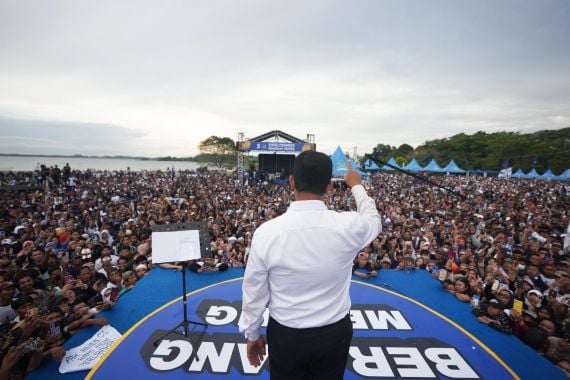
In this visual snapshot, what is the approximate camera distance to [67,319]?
4.05 meters

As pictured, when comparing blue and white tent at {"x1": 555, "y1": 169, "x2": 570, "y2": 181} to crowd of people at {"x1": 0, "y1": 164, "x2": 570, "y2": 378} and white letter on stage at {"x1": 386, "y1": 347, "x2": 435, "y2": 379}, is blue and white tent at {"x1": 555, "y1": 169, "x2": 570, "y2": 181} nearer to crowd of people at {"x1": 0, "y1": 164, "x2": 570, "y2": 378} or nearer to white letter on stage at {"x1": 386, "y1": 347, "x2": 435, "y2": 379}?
crowd of people at {"x1": 0, "y1": 164, "x2": 570, "y2": 378}

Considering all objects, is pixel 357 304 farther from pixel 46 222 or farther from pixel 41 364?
→ pixel 46 222

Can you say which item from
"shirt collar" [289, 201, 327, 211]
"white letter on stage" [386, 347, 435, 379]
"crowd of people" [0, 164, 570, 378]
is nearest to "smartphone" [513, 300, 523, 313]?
"crowd of people" [0, 164, 570, 378]

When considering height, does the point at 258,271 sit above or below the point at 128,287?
above

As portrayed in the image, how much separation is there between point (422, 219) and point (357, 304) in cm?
1003

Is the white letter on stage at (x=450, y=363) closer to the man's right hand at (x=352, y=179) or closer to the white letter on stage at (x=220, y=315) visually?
the white letter on stage at (x=220, y=315)

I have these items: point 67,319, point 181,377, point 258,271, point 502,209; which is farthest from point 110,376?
point 502,209

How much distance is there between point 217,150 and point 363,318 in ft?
199

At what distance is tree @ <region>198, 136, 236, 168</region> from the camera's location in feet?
200

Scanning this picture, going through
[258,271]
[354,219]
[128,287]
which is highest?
[354,219]

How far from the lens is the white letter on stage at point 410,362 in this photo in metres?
3.26

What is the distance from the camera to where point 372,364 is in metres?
3.40

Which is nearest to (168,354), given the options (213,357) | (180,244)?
(213,357)

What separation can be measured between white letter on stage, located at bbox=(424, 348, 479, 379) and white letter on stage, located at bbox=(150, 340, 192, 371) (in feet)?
11.0
